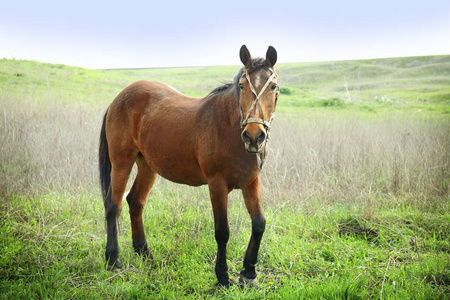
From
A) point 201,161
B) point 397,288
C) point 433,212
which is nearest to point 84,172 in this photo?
point 201,161

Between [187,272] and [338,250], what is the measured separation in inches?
76.7

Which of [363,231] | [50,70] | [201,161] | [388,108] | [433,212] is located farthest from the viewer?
[50,70]

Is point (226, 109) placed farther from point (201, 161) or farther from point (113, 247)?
point (113, 247)

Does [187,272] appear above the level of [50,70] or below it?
below

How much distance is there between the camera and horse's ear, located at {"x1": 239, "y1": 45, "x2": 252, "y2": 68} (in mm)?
3135

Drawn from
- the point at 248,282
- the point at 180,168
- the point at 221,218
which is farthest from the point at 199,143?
the point at 248,282

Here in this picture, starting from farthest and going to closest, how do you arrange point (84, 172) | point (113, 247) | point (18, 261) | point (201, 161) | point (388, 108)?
point (388, 108)
point (84, 172)
point (113, 247)
point (18, 261)
point (201, 161)

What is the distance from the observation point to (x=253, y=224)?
3488 mm

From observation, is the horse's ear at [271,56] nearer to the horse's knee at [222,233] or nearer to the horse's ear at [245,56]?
the horse's ear at [245,56]

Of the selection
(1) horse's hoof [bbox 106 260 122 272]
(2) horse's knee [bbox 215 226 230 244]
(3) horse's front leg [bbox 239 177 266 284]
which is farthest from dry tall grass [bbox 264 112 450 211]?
(1) horse's hoof [bbox 106 260 122 272]

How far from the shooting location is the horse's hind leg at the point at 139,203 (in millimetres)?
4328

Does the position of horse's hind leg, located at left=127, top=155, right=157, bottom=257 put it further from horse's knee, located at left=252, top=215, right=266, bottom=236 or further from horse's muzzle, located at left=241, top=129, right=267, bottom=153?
horse's muzzle, located at left=241, top=129, right=267, bottom=153

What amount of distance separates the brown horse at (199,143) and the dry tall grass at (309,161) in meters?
2.11

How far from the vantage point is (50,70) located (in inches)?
880
